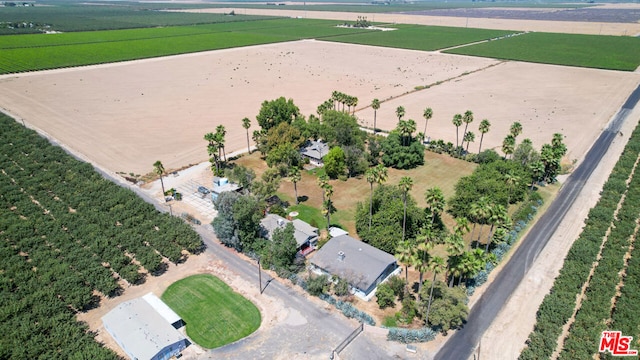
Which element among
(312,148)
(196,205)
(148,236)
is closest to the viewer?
(148,236)

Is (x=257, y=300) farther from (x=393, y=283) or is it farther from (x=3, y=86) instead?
(x=3, y=86)

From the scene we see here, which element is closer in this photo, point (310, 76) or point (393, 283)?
point (393, 283)

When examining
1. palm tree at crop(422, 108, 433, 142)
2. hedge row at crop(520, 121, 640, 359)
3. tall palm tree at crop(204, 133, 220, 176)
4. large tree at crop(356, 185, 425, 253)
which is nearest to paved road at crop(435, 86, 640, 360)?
hedge row at crop(520, 121, 640, 359)

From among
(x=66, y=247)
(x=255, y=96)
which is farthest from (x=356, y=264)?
(x=255, y=96)

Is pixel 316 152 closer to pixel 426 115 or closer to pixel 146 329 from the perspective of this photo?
pixel 426 115

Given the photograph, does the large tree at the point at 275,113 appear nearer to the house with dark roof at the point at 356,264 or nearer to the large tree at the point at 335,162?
the large tree at the point at 335,162

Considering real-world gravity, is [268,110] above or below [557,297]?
above

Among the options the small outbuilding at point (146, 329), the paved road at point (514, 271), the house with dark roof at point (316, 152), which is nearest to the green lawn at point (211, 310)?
the small outbuilding at point (146, 329)

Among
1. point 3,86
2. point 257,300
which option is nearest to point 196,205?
point 257,300
